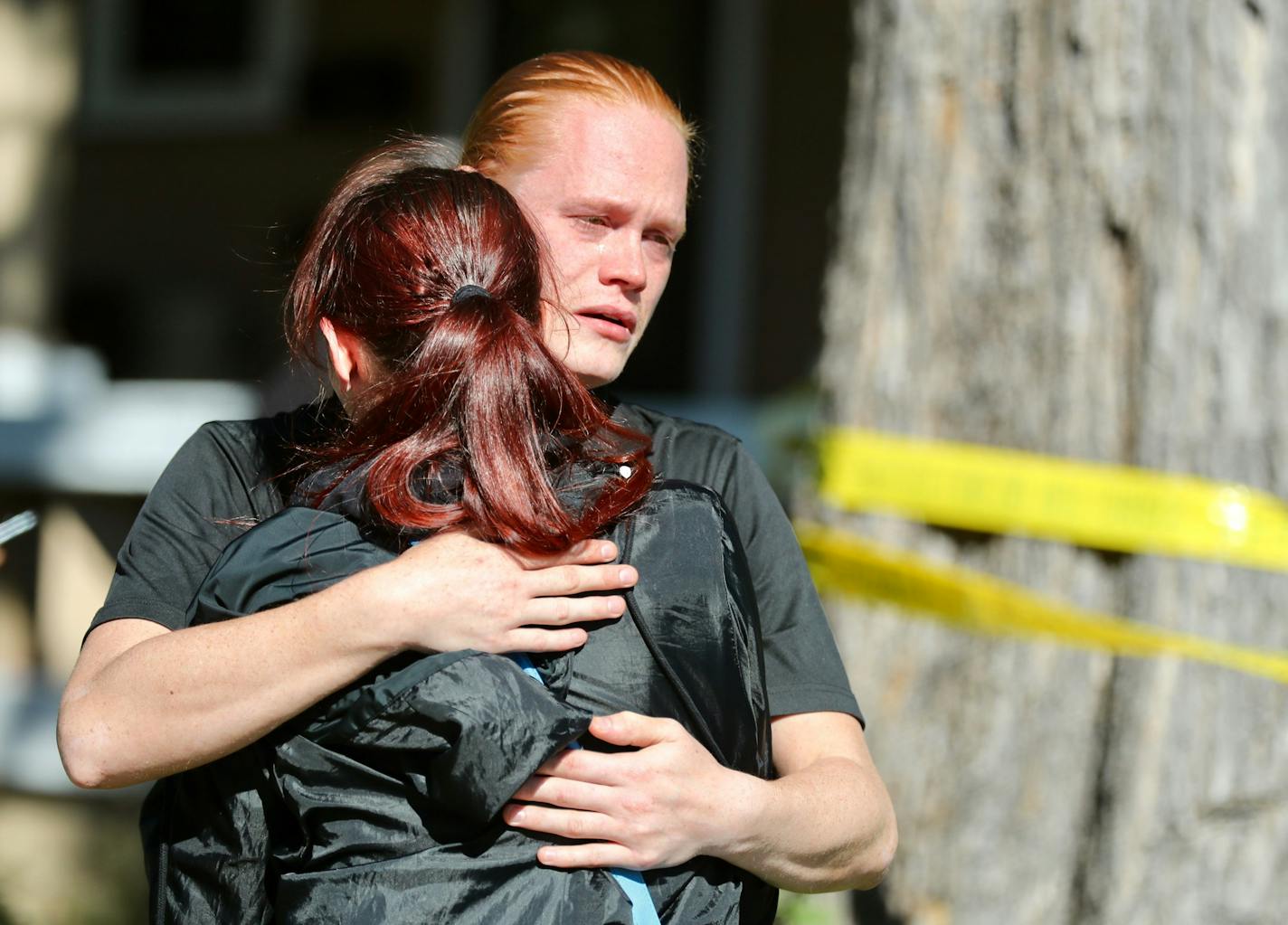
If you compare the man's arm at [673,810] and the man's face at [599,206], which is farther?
the man's face at [599,206]

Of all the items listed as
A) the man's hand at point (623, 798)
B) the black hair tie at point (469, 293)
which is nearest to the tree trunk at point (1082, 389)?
the man's hand at point (623, 798)

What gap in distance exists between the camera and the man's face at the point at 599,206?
71.0 inches

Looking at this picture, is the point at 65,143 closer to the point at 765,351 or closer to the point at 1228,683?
the point at 765,351

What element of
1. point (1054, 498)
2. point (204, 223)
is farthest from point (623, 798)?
point (204, 223)

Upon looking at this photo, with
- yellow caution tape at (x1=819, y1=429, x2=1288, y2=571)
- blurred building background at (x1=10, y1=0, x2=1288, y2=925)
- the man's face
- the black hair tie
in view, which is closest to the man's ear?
the black hair tie

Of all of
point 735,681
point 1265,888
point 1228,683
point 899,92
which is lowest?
point 1265,888

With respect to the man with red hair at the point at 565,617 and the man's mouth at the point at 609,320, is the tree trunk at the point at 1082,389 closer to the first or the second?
the man with red hair at the point at 565,617

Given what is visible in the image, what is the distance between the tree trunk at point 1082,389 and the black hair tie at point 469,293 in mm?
1740

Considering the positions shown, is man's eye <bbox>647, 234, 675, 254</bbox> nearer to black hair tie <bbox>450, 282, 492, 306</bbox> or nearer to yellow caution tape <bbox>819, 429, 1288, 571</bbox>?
black hair tie <bbox>450, 282, 492, 306</bbox>

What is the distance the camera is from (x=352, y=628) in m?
1.43

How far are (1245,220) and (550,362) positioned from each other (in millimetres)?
1842

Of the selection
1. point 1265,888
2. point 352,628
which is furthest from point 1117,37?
point 352,628

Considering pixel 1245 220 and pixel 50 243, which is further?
pixel 50 243

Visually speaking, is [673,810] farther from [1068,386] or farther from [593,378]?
[1068,386]
